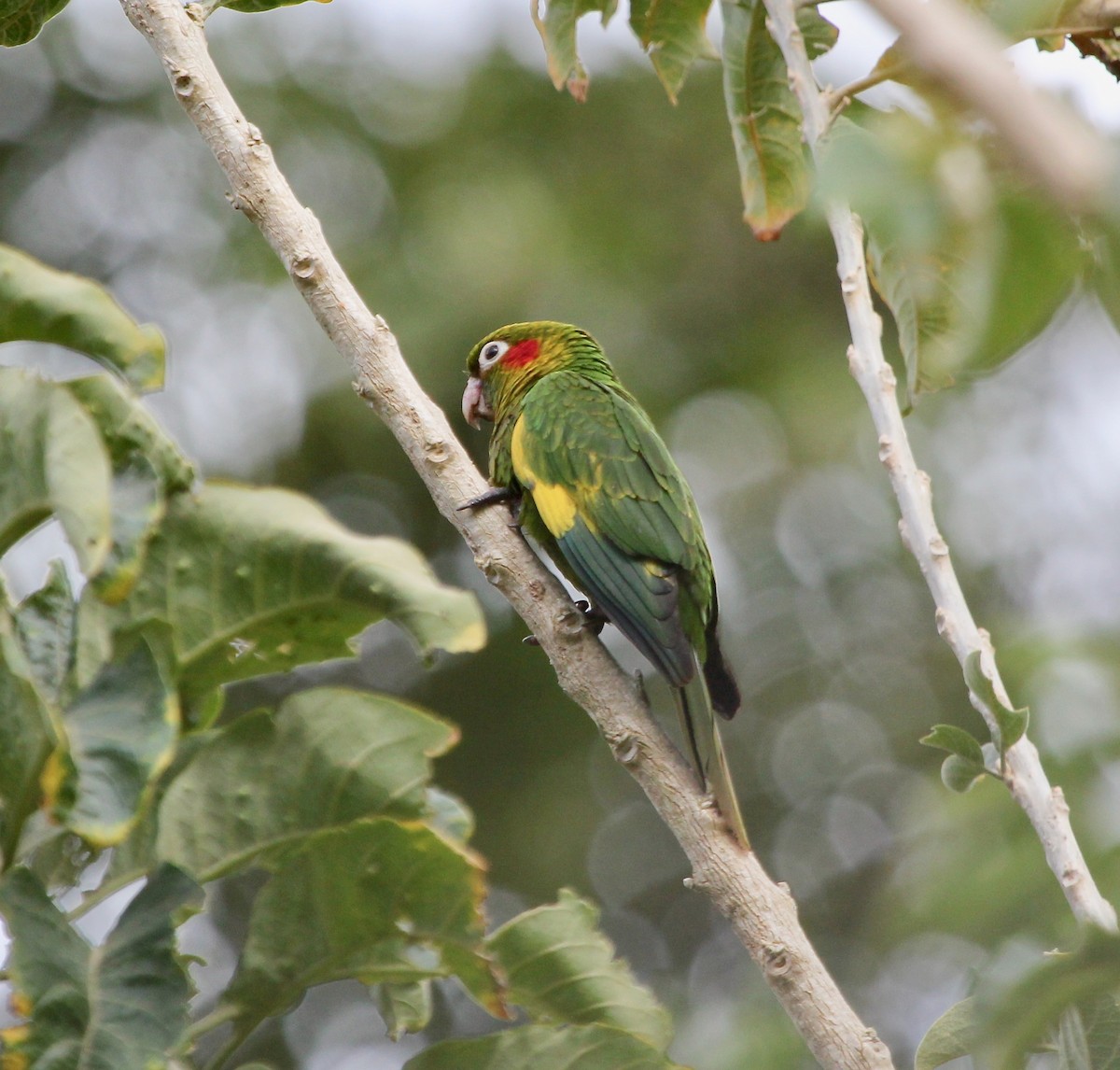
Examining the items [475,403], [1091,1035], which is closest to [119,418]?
[1091,1035]

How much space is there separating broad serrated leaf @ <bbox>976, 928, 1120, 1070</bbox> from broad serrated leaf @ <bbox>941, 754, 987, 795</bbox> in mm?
838

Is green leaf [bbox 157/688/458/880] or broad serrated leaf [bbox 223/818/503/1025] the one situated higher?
green leaf [bbox 157/688/458/880]

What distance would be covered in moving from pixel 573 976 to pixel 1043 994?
126cm

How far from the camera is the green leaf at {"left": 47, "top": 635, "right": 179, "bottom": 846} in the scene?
1.56 meters

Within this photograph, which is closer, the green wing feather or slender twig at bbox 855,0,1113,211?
slender twig at bbox 855,0,1113,211

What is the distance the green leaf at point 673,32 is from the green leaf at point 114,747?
1.53m

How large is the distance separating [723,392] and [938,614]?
6403mm

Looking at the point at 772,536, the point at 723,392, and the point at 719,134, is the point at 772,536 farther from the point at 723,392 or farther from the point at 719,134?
the point at 719,134

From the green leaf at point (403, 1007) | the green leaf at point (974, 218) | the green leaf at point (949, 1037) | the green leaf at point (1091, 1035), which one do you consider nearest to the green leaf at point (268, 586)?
the green leaf at point (403, 1007)

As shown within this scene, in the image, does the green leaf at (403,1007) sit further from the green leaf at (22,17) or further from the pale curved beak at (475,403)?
the pale curved beak at (475,403)

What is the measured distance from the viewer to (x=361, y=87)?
25.3 feet

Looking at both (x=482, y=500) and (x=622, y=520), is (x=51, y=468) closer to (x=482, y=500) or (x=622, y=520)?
(x=482, y=500)

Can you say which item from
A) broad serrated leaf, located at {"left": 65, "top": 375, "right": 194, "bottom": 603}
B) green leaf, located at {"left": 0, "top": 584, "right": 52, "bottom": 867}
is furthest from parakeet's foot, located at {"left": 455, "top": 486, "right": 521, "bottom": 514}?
green leaf, located at {"left": 0, "top": 584, "right": 52, "bottom": 867}

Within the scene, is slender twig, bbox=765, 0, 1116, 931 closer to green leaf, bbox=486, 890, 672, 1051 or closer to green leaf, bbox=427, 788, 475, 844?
green leaf, bbox=486, 890, 672, 1051
